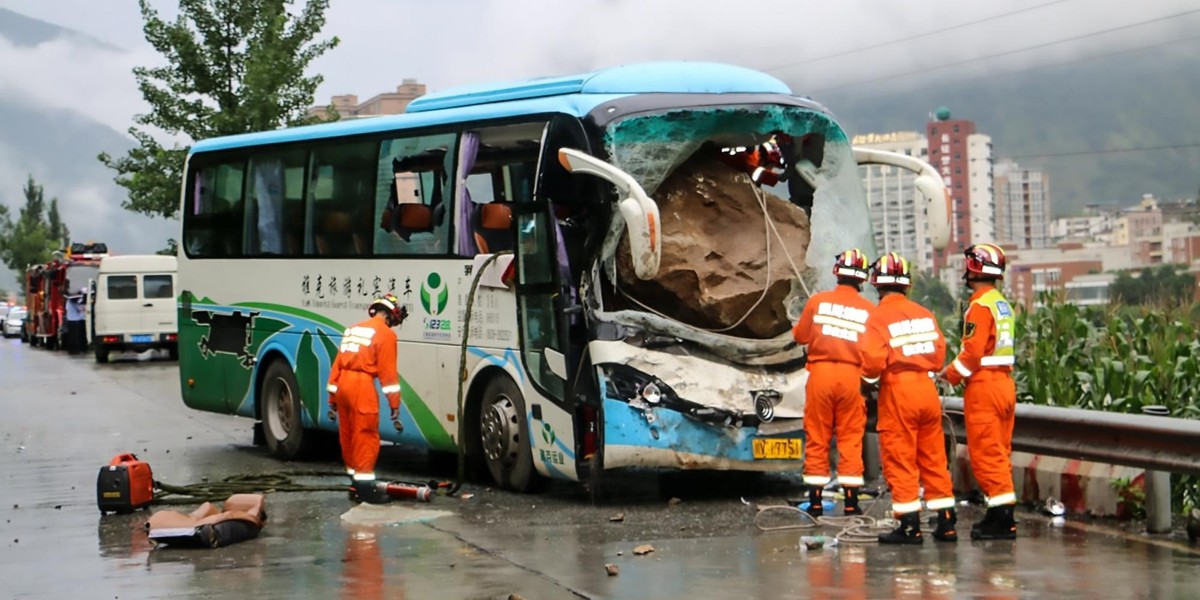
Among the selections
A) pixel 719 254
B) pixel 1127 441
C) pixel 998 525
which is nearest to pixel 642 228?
pixel 719 254

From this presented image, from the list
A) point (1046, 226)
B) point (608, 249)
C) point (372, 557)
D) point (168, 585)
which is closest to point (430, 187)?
point (608, 249)

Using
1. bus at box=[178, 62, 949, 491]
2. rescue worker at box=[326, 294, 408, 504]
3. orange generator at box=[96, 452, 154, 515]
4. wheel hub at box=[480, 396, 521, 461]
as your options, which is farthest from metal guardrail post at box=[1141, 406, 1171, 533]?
orange generator at box=[96, 452, 154, 515]

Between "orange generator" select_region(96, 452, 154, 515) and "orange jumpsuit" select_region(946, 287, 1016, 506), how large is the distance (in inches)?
252

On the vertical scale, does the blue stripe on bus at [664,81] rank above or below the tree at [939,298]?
above

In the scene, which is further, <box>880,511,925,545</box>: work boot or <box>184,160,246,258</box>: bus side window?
<box>184,160,246,258</box>: bus side window

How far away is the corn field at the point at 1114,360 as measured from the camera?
44.3ft

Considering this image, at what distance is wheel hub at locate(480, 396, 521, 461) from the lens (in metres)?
14.1

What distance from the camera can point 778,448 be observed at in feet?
Result: 43.1

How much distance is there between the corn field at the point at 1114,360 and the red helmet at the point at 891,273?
9.61ft

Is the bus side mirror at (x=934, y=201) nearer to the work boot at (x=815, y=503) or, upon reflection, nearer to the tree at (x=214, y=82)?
the work boot at (x=815, y=503)

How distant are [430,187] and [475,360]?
1.69m

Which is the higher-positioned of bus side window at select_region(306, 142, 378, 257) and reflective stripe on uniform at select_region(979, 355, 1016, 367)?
bus side window at select_region(306, 142, 378, 257)

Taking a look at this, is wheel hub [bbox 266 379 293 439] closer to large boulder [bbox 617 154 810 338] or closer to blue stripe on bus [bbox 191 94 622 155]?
blue stripe on bus [bbox 191 94 622 155]

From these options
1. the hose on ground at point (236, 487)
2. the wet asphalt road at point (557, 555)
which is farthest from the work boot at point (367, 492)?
the hose on ground at point (236, 487)
